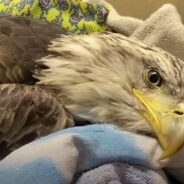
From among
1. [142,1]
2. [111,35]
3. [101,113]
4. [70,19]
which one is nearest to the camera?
[101,113]

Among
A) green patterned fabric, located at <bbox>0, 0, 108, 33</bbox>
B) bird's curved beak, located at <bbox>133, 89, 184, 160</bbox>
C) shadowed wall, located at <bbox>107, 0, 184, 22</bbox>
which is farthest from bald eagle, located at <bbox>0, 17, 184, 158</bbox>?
shadowed wall, located at <bbox>107, 0, 184, 22</bbox>

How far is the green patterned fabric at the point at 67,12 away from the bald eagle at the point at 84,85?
254 mm

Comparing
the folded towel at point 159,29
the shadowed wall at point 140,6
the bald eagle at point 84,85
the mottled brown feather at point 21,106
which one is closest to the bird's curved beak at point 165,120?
the bald eagle at point 84,85

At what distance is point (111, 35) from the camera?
1175mm

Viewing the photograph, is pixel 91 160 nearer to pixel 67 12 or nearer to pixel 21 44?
pixel 21 44

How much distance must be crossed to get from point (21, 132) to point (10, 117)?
3cm

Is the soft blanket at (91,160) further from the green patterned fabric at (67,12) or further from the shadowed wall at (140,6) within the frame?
the shadowed wall at (140,6)

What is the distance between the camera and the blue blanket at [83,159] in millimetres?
787

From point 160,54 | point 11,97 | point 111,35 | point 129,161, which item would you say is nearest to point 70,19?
point 111,35

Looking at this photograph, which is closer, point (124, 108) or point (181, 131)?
point (181, 131)

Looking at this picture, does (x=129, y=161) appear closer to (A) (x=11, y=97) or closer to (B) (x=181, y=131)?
(B) (x=181, y=131)

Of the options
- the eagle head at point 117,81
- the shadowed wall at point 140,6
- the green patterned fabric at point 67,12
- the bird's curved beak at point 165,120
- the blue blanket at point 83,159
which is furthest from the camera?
the shadowed wall at point 140,6

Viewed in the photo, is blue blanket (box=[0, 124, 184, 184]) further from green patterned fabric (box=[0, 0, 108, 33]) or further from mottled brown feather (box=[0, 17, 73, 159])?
green patterned fabric (box=[0, 0, 108, 33])

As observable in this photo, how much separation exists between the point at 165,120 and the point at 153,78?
129 mm
